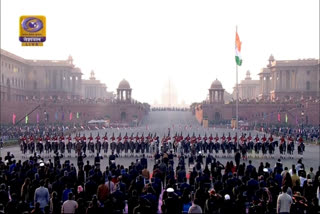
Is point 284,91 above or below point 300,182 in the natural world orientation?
above

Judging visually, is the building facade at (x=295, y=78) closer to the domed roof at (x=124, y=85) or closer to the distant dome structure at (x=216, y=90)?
the distant dome structure at (x=216, y=90)

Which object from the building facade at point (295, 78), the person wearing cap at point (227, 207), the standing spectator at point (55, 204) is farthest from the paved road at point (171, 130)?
the building facade at point (295, 78)

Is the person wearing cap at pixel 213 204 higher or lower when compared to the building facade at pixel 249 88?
lower

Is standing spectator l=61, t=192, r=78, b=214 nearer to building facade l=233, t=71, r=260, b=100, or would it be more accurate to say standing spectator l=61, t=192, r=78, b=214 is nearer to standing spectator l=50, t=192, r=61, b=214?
standing spectator l=50, t=192, r=61, b=214

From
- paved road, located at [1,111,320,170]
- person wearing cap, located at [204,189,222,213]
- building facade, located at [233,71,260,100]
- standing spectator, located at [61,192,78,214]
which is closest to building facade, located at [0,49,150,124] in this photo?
paved road, located at [1,111,320,170]

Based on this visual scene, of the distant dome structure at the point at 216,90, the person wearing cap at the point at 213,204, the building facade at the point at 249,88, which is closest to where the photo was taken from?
the person wearing cap at the point at 213,204

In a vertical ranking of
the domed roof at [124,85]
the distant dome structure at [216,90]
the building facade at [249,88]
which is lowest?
the distant dome structure at [216,90]

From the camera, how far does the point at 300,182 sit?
16266 mm

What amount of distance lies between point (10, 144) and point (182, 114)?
159ft

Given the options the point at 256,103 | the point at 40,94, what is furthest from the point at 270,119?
the point at 40,94

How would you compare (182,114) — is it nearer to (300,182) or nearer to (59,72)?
(59,72)

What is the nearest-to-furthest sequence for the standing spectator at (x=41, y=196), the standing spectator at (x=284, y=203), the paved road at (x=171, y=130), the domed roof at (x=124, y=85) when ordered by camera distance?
the standing spectator at (x=284, y=203) < the standing spectator at (x=41, y=196) < the paved road at (x=171, y=130) < the domed roof at (x=124, y=85)

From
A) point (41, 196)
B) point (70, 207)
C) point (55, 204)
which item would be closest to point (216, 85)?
point (41, 196)

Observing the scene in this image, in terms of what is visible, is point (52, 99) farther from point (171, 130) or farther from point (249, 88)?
point (249, 88)
